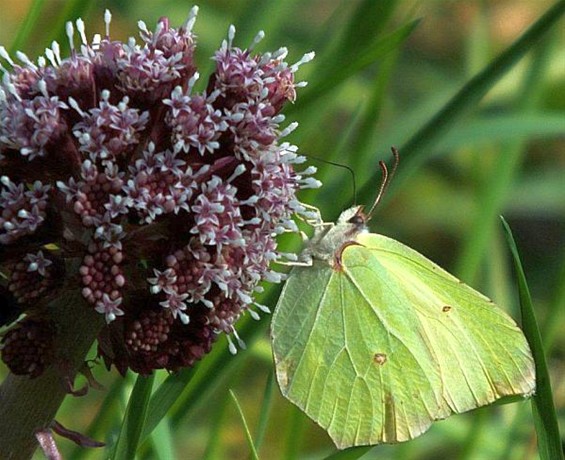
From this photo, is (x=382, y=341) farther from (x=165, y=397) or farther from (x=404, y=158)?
(x=165, y=397)

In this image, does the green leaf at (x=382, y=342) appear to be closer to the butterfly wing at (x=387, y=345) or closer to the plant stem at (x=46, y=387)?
the butterfly wing at (x=387, y=345)

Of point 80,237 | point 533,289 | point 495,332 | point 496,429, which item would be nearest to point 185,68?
point 80,237

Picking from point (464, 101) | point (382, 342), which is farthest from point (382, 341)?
point (464, 101)

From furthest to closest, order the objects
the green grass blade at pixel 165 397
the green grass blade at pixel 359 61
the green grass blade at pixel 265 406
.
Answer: the green grass blade at pixel 359 61 → the green grass blade at pixel 265 406 → the green grass blade at pixel 165 397

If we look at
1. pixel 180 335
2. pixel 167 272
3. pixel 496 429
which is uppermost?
pixel 167 272

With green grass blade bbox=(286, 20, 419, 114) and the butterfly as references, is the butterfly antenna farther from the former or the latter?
green grass blade bbox=(286, 20, 419, 114)

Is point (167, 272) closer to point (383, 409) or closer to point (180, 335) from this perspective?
point (180, 335)

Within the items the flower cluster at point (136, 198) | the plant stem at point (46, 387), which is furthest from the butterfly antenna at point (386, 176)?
the plant stem at point (46, 387)
